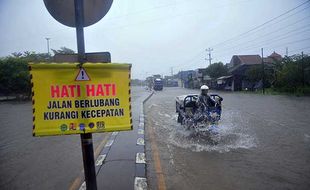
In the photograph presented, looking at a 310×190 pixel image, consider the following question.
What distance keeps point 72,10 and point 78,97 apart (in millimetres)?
1104

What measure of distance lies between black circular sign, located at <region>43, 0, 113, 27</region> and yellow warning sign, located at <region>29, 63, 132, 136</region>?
2.20 ft

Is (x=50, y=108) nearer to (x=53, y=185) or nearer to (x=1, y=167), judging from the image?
(x=53, y=185)

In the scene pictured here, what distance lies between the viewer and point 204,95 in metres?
11.2

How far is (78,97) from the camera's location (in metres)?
3.49

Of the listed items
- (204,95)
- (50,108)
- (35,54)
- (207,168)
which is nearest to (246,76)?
(35,54)

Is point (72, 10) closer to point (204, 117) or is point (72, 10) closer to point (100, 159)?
point (100, 159)

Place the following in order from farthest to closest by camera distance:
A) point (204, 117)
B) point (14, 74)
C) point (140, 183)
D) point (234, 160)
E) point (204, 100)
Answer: point (14, 74)
point (204, 100)
point (204, 117)
point (234, 160)
point (140, 183)

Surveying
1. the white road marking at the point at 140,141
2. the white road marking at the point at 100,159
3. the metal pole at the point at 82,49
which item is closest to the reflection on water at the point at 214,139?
the white road marking at the point at 140,141

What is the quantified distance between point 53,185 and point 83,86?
3.11m

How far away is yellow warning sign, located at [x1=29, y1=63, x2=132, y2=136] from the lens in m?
3.41

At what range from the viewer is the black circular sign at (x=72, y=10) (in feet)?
11.9

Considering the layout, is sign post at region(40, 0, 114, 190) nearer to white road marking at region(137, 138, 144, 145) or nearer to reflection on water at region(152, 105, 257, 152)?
reflection on water at region(152, 105, 257, 152)

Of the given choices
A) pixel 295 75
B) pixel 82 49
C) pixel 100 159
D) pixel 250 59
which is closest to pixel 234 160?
pixel 100 159

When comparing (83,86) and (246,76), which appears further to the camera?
(246,76)
